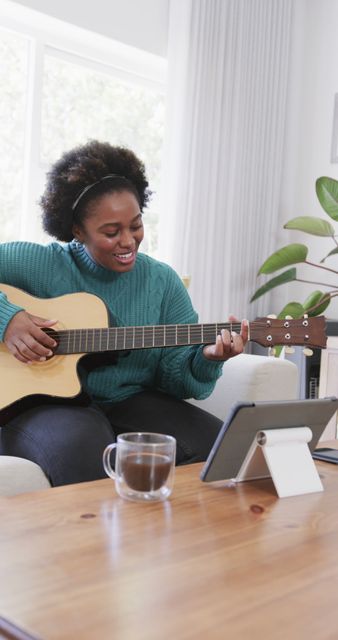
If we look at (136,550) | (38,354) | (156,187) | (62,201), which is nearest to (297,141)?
(156,187)

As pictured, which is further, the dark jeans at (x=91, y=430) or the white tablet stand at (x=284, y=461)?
the dark jeans at (x=91, y=430)

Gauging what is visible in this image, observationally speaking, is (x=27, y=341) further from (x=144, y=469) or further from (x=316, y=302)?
(x=316, y=302)

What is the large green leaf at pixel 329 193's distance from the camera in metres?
3.33

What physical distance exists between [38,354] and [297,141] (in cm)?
281

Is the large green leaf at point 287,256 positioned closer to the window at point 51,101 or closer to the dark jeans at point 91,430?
the window at point 51,101

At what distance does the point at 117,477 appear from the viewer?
3.64 ft

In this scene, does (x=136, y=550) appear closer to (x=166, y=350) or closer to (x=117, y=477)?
(x=117, y=477)

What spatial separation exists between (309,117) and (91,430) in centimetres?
300

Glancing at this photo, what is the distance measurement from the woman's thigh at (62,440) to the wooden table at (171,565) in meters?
0.39

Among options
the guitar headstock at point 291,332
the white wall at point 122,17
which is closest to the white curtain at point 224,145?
the white wall at point 122,17

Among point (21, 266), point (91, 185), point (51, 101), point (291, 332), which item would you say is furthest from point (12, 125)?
point (291, 332)

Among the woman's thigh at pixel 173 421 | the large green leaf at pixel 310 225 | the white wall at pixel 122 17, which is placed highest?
the white wall at pixel 122 17

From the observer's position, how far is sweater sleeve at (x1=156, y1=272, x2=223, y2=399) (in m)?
A: 1.90

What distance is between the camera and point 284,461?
1.21m
